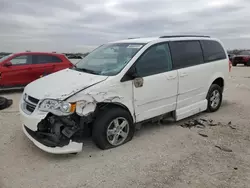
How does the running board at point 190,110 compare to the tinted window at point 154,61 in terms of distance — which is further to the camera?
the running board at point 190,110

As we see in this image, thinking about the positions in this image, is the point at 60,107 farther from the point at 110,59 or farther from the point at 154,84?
the point at 154,84

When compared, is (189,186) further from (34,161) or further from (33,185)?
(34,161)

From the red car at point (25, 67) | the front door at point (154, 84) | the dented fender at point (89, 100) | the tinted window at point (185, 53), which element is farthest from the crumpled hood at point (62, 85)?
the red car at point (25, 67)

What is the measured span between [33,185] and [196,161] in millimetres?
2215

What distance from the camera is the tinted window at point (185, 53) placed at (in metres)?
4.91

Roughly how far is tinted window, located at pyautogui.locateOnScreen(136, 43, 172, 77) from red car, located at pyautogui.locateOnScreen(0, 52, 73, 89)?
6084 millimetres

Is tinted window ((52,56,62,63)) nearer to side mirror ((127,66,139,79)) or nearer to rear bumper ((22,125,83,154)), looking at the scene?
side mirror ((127,66,139,79))

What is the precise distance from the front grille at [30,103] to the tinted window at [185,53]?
2593 mm

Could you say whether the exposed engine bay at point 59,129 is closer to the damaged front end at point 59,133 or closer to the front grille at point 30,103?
the damaged front end at point 59,133

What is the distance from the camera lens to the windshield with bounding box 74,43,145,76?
4.25 meters

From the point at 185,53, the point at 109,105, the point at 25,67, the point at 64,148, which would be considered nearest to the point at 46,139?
the point at 64,148

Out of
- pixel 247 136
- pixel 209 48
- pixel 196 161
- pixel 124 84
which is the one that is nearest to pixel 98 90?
pixel 124 84

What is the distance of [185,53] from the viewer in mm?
5160

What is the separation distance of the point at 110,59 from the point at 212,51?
2686 mm
